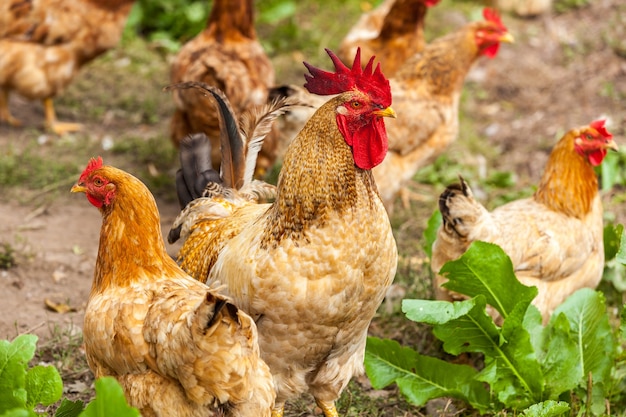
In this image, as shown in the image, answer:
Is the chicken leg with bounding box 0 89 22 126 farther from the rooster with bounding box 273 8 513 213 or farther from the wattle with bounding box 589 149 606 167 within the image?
the wattle with bounding box 589 149 606 167

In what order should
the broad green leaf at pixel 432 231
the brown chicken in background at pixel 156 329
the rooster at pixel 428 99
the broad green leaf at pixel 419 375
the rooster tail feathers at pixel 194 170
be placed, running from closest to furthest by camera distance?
the brown chicken in background at pixel 156 329 < the broad green leaf at pixel 419 375 < the rooster tail feathers at pixel 194 170 < the broad green leaf at pixel 432 231 < the rooster at pixel 428 99

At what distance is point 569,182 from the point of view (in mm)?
4926

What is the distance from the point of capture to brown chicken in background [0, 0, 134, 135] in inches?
278

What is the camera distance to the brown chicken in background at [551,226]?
177 inches

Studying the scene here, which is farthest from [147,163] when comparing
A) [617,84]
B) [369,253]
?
[617,84]

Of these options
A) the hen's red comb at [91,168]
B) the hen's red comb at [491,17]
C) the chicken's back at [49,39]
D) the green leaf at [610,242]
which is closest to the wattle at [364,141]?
the hen's red comb at [91,168]

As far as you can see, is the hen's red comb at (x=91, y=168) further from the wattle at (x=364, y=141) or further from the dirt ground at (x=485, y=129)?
the dirt ground at (x=485, y=129)

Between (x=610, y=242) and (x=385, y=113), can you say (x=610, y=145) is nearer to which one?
(x=610, y=242)

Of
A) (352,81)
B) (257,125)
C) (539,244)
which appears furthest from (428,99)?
(352,81)

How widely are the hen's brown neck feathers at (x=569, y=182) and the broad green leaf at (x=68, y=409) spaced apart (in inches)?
120

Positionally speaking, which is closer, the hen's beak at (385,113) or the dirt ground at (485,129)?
the hen's beak at (385,113)

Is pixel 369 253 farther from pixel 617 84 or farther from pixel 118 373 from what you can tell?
pixel 617 84

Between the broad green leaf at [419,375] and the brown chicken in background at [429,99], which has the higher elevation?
the brown chicken in background at [429,99]

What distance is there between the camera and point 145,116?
8.09m
